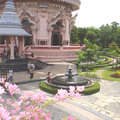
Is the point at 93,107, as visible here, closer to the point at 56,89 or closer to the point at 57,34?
the point at 56,89

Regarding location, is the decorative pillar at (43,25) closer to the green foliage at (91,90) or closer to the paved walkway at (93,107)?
the paved walkway at (93,107)

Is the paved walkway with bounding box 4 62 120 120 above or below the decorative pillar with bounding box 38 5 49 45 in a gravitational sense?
below

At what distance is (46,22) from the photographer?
3369cm

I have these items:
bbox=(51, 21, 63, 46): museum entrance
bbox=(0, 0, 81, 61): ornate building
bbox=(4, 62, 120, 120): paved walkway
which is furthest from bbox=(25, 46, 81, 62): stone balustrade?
bbox=(4, 62, 120, 120): paved walkway

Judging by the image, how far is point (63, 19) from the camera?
3581 centimetres

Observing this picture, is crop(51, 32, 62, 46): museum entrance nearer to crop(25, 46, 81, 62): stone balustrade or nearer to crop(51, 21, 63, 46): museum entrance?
crop(51, 21, 63, 46): museum entrance

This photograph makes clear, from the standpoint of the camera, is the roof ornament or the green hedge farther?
the roof ornament

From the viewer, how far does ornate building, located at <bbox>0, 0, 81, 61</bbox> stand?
100ft

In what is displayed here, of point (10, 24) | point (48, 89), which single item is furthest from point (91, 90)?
point (10, 24)

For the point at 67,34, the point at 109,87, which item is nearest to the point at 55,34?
the point at 67,34

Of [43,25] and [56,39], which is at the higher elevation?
[43,25]

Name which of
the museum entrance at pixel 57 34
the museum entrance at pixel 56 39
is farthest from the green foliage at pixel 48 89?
the museum entrance at pixel 56 39

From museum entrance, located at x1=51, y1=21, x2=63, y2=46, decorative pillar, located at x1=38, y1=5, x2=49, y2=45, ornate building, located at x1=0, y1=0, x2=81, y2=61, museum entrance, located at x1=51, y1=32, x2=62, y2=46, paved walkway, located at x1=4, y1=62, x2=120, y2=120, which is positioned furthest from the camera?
museum entrance, located at x1=51, y1=32, x2=62, y2=46

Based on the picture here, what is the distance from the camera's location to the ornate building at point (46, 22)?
1206 inches
